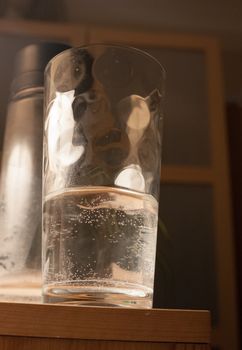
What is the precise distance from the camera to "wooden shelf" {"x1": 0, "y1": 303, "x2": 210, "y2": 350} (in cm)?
30

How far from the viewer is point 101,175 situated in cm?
35

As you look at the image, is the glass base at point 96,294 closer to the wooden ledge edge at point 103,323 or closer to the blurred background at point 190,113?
the wooden ledge edge at point 103,323

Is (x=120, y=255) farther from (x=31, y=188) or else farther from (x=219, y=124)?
(x=219, y=124)

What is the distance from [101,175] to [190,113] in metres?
0.60

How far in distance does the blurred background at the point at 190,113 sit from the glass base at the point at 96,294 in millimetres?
323

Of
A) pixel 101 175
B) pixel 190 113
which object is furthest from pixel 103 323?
pixel 190 113

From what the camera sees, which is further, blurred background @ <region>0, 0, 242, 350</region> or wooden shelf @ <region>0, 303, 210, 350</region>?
blurred background @ <region>0, 0, 242, 350</region>

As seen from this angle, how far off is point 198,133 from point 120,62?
0.53 metres

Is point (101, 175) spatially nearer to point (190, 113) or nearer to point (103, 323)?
point (103, 323)

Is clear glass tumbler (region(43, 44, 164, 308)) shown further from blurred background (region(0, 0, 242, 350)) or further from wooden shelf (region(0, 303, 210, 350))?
blurred background (region(0, 0, 242, 350))

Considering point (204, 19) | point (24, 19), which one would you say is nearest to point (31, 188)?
point (24, 19)

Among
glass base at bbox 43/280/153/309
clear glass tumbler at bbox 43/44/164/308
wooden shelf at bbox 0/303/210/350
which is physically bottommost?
wooden shelf at bbox 0/303/210/350

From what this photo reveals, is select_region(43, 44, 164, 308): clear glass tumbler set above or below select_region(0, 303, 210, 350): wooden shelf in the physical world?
above

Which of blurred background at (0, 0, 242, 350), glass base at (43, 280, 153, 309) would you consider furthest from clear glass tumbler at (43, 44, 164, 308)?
blurred background at (0, 0, 242, 350)
